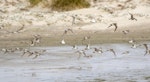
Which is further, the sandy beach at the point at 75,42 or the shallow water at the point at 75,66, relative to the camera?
the sandy beach at the point at 75,42

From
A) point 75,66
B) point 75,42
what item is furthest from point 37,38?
point 75,66

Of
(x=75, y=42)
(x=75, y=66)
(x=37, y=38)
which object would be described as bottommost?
(x=75, y=66)

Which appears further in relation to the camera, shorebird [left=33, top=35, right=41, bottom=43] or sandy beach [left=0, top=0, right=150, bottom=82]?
shorebird [left=33, top=35, right=41, bottom=43]

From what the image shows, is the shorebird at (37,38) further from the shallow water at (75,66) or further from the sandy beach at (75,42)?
the shallow water at (75,66)

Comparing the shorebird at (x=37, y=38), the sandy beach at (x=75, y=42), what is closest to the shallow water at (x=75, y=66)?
the sandy beach at (x=75, y=42)

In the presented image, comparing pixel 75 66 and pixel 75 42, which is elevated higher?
pixel 75 42

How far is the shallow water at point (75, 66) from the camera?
13.4m

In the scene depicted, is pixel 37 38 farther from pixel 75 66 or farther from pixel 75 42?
pixel 75 66

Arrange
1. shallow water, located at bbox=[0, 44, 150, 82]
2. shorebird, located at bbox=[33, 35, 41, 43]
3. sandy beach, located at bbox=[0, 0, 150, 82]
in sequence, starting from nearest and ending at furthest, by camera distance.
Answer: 1. shallow water, located at bbox=[0, 44, 150, 82]
2. sandy beach, located at bbox=[0, 0, 150, 82]
3. shorebird, located at bbox=[33, 35, 41, 43]

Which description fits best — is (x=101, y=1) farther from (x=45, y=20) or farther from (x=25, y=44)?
(x=25, y=44)

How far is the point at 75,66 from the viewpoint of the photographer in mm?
14805

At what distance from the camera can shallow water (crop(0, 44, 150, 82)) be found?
13.4 meters

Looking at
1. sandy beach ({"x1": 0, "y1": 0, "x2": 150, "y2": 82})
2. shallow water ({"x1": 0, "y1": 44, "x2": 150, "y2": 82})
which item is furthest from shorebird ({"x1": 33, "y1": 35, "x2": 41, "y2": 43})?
shallow water ({"x1": 0, "y1": 44, "x2": 150, "y2": 82})

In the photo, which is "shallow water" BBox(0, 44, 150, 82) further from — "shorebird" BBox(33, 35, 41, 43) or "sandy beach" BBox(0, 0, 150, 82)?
"shorebird" BBox(33, 35, 41, 43)
